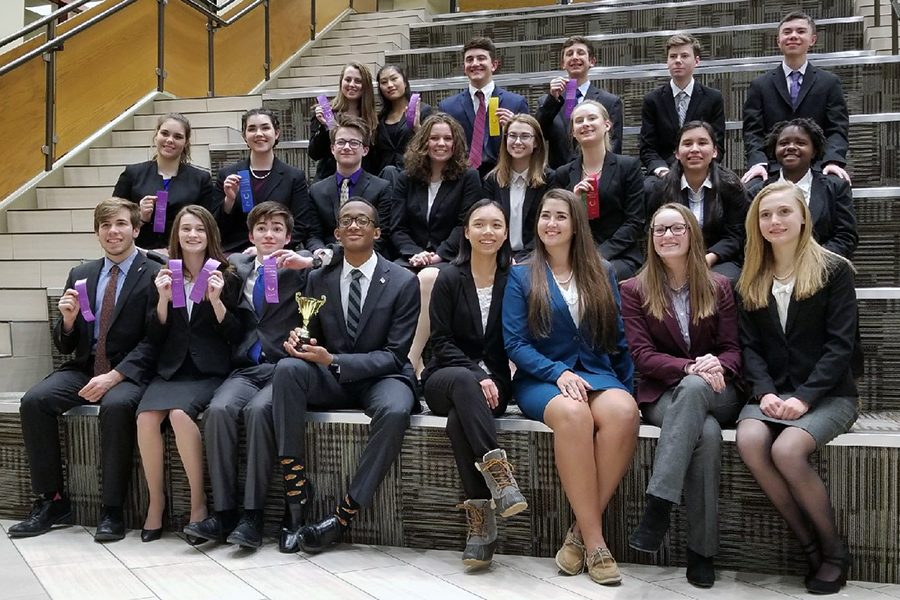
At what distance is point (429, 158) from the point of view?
3652 millimetres

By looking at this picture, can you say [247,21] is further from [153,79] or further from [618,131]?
[618,131]

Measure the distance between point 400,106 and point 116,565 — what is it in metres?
2.50

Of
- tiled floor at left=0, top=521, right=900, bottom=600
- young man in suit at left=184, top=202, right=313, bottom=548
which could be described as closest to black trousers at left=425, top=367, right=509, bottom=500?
tiled floor at left=0, top=521, right=900, bottom=600

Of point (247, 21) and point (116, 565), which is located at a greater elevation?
point (247, 21)

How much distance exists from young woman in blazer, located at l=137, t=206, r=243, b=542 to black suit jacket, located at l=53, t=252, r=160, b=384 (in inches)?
2.5

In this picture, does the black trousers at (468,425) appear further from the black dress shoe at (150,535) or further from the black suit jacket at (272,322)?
the black dress shoe at (150,535)

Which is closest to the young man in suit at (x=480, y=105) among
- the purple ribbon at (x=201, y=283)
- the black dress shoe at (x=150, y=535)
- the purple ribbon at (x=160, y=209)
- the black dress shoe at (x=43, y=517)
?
the purple ribbon at (x=160, y=209)

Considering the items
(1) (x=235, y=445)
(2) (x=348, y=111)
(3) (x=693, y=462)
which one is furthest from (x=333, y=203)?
(3) (x=693, y=462)

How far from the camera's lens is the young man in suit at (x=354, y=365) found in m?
2.70

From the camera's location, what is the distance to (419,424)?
2.75 metres

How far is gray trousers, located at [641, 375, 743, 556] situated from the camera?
2340mm

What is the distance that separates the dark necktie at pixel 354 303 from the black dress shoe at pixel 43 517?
47.2 inches

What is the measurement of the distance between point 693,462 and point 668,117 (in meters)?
2.13

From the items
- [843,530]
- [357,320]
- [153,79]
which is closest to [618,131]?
[357,320]
